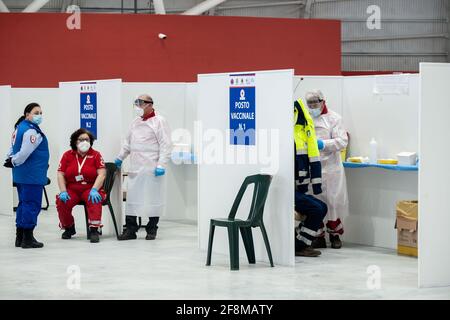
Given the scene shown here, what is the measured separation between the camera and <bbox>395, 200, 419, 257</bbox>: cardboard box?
A: 7.57 meters

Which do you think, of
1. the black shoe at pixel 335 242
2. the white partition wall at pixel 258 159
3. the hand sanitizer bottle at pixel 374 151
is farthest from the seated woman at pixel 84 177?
the hand sanitizer bottle at pixel 374 151

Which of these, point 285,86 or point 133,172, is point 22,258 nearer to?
point 133,172

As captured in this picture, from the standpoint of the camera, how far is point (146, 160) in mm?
8648

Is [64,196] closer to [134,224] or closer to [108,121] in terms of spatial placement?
[134,224]

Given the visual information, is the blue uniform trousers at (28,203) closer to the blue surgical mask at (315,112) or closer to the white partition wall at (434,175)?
the blue surgical mask at (315,112)

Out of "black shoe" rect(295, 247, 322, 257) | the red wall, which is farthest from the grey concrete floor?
the red wall

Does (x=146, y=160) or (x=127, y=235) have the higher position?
(x=146, y=160)

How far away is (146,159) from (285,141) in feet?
7.03

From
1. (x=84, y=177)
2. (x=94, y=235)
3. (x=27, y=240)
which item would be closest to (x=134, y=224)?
(x=94, y=235)

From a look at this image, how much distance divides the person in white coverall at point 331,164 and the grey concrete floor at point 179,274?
0.22 metres

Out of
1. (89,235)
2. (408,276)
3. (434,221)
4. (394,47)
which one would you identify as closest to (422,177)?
(434,221)

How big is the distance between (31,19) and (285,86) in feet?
28.3

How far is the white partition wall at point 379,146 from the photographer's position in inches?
312

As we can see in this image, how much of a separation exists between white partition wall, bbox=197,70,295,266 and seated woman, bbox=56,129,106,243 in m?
1.12
